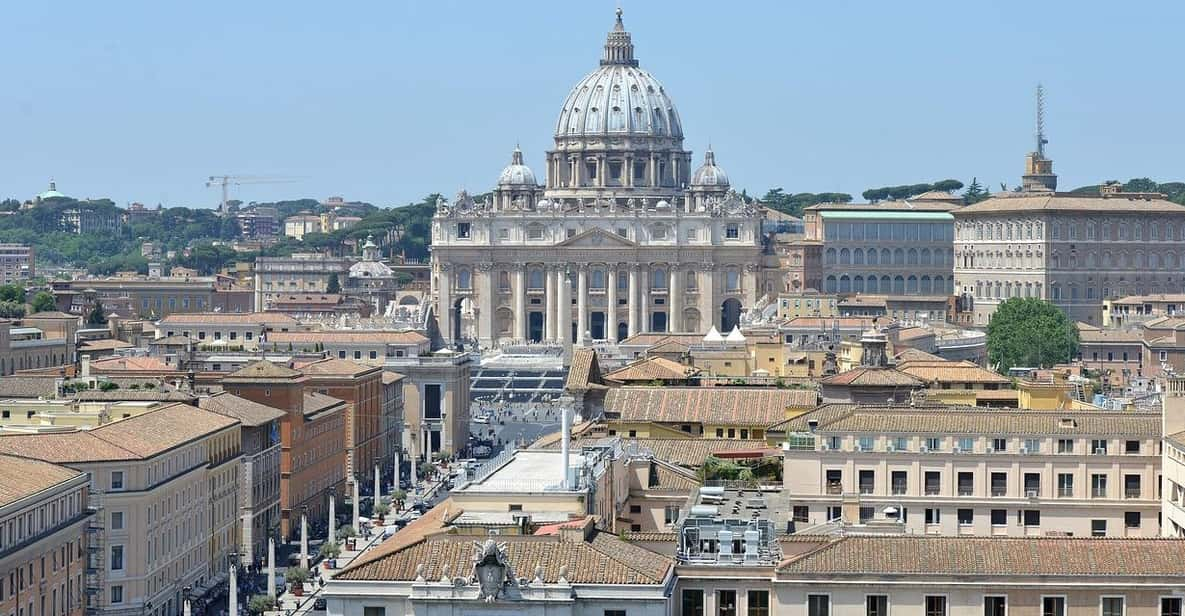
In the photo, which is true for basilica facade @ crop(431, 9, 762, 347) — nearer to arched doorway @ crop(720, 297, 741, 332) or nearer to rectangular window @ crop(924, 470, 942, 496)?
arched doorway @ crop(720, 297, 741, 332)

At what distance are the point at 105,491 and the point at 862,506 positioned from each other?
18.0 m

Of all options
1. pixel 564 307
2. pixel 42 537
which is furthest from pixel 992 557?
pixel 564 307

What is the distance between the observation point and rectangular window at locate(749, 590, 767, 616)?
30781 millimetres

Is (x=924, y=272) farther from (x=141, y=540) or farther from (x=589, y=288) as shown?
(x=141, y=540)

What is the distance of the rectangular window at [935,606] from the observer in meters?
30.5

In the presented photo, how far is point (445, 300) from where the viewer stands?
620 ft

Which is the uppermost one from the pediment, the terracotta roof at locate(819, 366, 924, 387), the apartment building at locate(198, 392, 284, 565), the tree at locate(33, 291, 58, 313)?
the pediment

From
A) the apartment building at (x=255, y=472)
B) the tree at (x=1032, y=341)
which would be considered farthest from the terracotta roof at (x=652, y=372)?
the tree at (x=1032, y=341)

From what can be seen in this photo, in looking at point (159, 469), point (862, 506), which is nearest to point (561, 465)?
point (862, 506)

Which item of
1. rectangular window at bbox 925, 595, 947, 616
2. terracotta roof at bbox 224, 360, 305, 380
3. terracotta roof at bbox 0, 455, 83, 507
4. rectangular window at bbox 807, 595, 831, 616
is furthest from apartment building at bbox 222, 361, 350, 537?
rectangular window at bbox 925, 595, 947, 616

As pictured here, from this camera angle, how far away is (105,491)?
55.1 m

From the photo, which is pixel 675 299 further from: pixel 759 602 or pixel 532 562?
pixel 532 562

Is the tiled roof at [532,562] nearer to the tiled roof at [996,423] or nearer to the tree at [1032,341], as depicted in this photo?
the tiled roof at [996,423]

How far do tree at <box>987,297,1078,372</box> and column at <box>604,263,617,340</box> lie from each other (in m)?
51.1
